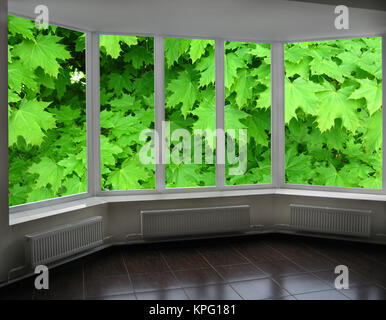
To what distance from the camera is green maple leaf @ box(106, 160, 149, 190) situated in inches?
173

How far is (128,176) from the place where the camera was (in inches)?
174

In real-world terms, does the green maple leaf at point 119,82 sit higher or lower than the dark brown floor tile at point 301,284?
higher

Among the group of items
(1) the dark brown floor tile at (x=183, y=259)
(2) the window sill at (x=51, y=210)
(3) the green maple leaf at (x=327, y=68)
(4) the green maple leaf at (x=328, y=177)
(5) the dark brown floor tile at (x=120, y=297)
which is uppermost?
(3) the green maple leaf at (x=327, y=68)

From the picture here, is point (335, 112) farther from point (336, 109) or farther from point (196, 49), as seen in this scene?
point (196, 49)

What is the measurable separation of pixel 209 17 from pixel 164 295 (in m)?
2.53

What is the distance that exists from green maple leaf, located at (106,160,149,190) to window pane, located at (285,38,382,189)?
1845 millimetres

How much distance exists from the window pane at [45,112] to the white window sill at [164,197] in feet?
0.61

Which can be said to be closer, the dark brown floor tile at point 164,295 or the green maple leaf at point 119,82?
the dark brown floor tile at point 164,295

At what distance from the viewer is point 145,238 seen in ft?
13.7

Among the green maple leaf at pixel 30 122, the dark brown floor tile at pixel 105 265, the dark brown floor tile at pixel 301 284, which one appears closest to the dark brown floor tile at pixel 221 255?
the dark brown floor tile at pixel 301 284

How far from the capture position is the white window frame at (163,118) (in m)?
4.26

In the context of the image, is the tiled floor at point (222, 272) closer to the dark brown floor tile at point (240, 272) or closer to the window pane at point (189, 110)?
the dark brown floor tile at point (240, 272)

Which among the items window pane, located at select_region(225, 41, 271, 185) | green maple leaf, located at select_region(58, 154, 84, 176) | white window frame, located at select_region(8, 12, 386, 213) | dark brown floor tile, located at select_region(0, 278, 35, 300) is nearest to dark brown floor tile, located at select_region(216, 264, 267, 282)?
white window frame, located at select_region(8, 12, 386, 213)

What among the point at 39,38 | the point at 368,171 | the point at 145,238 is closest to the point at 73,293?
the point at 145,238
